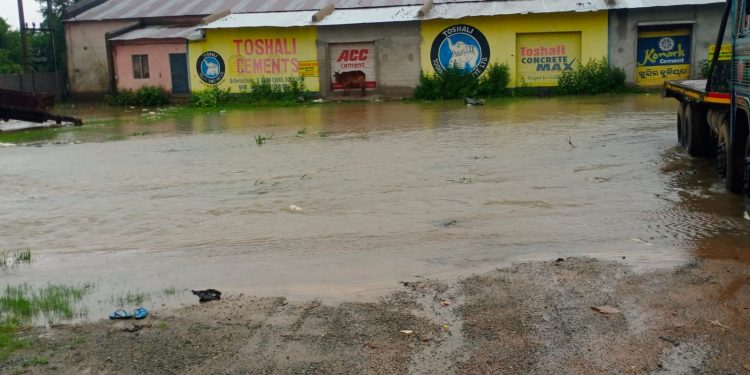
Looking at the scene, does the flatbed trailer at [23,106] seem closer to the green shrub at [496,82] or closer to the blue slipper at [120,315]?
the green shrub at [496,82]

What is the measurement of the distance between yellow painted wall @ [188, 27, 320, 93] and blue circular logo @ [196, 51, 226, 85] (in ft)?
0.44

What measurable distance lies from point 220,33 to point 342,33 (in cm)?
507

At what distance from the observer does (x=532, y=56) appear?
91.5 ft

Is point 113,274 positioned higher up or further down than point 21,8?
further down

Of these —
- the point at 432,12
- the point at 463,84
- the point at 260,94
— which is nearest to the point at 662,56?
the point at 463,84

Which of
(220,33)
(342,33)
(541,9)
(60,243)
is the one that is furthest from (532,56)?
(60,243)

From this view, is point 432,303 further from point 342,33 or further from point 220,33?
point 220,33

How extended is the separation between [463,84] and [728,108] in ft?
62.5

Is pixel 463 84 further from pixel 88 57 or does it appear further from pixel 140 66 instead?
pixel 88 57

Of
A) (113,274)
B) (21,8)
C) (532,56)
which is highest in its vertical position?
(21,8)

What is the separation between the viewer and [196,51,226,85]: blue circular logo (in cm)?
3055

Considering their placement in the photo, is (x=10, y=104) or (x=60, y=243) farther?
(x=10, y=104)

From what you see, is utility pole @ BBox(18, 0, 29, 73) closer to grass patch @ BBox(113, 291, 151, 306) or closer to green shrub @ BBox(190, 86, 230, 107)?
green shrub @ BBox(190, 86, 230, 107)

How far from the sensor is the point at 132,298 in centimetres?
586
